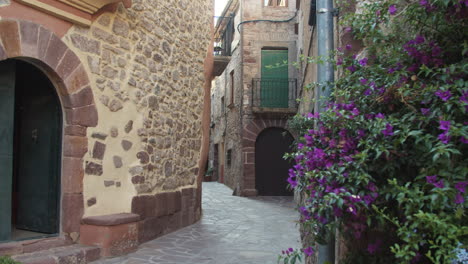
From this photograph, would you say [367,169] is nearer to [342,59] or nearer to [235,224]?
[342,59]

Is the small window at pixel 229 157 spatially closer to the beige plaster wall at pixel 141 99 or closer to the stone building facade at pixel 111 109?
the beige plaster wall at pixel 141 99

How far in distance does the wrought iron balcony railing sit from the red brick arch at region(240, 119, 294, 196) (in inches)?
22.4

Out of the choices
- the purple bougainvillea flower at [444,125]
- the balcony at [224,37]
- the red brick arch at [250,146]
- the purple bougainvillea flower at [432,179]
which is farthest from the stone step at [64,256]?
the red brick arch at [250,146]

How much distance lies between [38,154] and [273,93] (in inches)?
397

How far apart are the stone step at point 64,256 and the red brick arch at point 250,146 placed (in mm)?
9258

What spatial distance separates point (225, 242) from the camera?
5648 mm

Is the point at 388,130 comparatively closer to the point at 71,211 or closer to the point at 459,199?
the point at 459,199

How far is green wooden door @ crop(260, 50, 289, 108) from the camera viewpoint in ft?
45.5

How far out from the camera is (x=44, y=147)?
446cm

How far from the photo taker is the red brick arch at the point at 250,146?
1345 centimetres

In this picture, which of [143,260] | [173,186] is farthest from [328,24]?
[173,186]

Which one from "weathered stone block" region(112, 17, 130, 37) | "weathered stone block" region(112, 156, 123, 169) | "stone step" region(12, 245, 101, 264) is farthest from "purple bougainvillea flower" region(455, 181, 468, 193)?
"weathered stone block" region(112, 17, 130, 37)

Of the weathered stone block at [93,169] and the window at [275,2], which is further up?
the window at [275,2]

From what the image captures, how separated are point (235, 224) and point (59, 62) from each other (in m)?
4.26
